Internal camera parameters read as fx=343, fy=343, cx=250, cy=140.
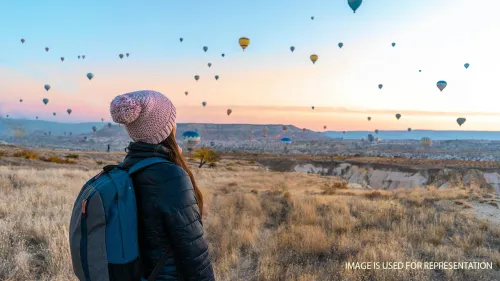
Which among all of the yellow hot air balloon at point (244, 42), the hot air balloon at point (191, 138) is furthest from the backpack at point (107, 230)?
the hot air balloon at point (191, 138)

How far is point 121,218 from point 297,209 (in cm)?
1004

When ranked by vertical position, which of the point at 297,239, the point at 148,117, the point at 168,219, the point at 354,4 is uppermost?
the point at 354,4

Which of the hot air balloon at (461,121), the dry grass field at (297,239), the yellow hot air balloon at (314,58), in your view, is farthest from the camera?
the hot air balloon at (461,121)

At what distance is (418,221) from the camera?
10.5 meters

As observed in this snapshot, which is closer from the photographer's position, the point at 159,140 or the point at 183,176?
the point at 183,176

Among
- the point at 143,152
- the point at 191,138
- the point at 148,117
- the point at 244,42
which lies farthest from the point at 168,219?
the point at 191,138

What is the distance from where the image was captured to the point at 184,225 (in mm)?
2121

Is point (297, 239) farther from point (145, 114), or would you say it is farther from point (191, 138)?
point (191, 138)

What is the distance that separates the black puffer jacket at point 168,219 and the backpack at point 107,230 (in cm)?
9

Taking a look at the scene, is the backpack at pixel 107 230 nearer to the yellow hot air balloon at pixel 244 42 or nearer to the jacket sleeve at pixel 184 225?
the jacket sleeve at pixel 184 225

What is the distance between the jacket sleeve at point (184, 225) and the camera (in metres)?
2.08

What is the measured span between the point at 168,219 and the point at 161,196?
5.8 inches

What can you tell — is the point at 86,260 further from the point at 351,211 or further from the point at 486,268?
the point at 351,211

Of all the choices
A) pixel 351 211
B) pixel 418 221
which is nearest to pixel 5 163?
pixel 351 211
